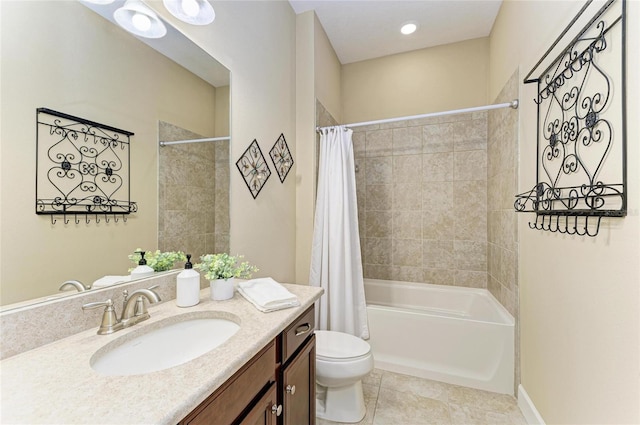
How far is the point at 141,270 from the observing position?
109 cm

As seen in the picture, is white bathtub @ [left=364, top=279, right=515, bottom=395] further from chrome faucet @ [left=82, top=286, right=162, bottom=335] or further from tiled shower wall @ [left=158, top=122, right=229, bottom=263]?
chrome faucet @ [left=82, top=286, right=162, bottom=335]

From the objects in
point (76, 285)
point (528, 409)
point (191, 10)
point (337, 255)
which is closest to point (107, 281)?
point (76, 285)

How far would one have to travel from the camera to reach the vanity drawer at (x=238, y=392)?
0.65 meters

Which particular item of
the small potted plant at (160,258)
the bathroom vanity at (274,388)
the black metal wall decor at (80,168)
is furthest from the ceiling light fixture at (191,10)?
the bathroom vanity at (274,388)

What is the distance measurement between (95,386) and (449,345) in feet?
6.98

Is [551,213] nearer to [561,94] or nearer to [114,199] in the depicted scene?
[561,94]

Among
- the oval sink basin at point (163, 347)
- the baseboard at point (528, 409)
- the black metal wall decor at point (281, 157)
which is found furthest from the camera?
the black metal wall decor at point (281, 157)

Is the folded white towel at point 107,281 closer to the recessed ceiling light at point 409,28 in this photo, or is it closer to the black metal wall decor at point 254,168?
the black metal wall decor at point 254,168

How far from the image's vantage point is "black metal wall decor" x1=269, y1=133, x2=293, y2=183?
78.8 inches

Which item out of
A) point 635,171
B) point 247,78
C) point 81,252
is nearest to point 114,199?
point 81,252

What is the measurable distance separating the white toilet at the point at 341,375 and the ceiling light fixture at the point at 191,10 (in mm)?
1819

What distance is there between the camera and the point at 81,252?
0.89 meters

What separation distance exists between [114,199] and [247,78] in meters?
1.11

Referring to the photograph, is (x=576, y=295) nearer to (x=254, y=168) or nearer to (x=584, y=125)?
(x=584, y=125)
